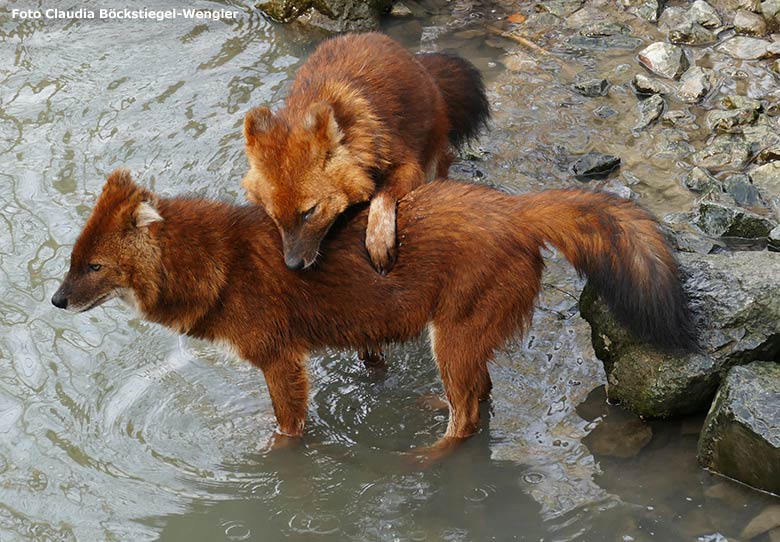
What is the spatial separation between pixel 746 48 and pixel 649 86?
92 centimetres

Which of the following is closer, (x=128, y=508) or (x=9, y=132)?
(x=128, y=508)

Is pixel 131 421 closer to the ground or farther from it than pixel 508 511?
closer to the ground

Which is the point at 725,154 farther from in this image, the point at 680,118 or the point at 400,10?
the point at 400,10

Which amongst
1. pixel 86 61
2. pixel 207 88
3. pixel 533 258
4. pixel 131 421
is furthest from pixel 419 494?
pixel 86 61

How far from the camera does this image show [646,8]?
8.75m

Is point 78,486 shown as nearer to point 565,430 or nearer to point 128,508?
point 128,508

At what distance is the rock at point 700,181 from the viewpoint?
682 cm

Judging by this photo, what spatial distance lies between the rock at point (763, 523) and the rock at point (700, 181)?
106 inches

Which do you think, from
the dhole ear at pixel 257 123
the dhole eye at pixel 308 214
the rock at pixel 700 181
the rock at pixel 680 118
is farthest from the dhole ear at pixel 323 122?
the rock at pixel 680 118

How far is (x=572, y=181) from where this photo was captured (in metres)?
7.18

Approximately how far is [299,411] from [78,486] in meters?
1.20

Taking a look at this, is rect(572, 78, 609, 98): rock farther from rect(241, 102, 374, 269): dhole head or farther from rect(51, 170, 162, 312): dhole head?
rect(51, 170, 162, 312): dhole head

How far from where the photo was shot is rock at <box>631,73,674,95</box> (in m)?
7.86

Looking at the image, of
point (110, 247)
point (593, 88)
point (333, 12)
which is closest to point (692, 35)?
point (593, 88)
